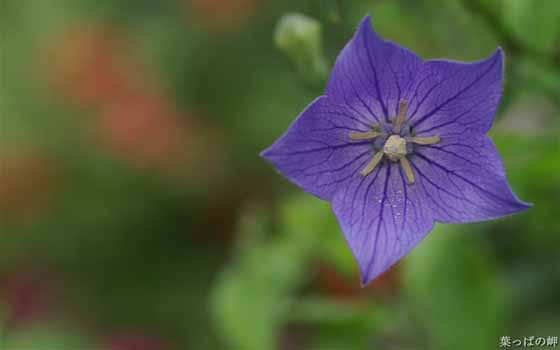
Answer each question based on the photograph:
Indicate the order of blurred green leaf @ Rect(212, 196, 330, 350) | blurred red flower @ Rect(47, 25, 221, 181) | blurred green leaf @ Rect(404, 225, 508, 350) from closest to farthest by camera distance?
1. blurred green leaf @ Rect(404, 225, 508, 350)
2. blurred green leaf @ Rect(212, 196, 330, 350)
3. blurred red flower @ Rect(47, 25, 221, 181)

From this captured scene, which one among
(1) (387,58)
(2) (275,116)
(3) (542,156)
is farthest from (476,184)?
(2) (275,116)

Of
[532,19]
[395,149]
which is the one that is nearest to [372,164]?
[395,149]

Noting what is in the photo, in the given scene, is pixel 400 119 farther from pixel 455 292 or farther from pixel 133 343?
pixel 133 343

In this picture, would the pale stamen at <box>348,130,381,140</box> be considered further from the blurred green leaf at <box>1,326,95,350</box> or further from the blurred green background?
the blurred green leaf at <box>1,326,95,350</box>

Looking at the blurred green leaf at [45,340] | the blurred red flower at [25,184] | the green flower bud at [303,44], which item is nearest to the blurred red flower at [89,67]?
the blurred red flower at [25,184]

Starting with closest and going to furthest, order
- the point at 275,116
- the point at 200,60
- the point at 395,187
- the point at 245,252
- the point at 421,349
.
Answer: the point at 395,187
the point at 421,349
the point at 245,252
the point at 275,116
the point at 200,60

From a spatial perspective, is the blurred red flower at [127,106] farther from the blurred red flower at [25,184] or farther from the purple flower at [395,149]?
the purple flower at [395,149]

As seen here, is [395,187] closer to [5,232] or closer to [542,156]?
[542,156]

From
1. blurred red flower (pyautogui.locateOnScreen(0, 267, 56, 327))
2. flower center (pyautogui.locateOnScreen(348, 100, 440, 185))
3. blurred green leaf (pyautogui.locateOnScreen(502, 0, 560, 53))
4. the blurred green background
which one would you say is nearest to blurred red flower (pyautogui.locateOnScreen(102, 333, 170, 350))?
the blurred green background
